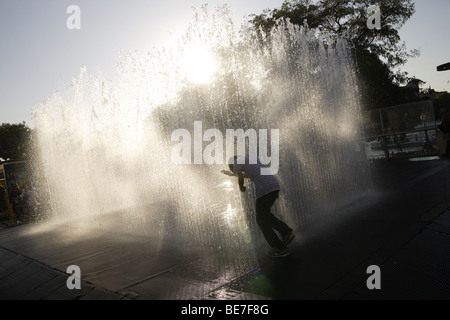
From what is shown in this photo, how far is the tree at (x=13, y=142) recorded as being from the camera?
4578 cm

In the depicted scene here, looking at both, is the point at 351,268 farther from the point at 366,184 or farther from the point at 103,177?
the point at 103,177

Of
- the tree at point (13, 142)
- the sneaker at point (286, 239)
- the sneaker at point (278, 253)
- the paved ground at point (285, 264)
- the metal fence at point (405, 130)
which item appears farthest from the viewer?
the tree at point (13, 142)

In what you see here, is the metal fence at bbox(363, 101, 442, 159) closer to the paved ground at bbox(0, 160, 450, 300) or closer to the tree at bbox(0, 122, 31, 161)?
the paved ground at bbox(0, 160, 450, 300)

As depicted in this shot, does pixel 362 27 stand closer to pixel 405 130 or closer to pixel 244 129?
pixel 405 130

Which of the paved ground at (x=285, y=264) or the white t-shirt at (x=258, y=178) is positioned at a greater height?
the white t-shirt at (x=258, y=178)

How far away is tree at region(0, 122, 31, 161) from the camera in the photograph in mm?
45781

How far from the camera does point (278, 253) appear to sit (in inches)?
203

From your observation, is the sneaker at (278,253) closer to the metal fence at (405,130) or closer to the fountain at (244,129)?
the fountain at (244,129)

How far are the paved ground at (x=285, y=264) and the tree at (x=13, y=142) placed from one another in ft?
144

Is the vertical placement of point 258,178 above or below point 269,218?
above

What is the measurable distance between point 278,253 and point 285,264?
1.02 feet

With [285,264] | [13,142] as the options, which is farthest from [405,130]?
[13,142]

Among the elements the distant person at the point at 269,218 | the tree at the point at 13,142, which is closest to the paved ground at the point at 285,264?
the distant person at the point at 269,218
